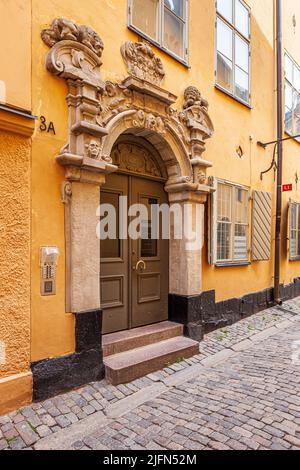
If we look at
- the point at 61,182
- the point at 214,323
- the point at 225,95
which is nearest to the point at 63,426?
the point at 61,182

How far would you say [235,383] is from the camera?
377cm

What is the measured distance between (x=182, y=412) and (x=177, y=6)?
587cm

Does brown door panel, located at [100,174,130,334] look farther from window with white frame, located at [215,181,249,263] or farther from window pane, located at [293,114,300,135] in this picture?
window pane, located at [293,114,300,135]

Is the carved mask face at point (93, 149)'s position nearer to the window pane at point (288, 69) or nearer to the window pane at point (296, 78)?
the window pane at point (288, 69)

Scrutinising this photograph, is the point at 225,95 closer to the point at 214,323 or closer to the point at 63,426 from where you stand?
the point at 214,323

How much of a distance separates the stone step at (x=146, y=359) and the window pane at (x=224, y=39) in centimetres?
545

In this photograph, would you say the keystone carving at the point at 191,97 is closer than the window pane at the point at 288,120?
Yes

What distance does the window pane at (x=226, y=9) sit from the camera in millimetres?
6008

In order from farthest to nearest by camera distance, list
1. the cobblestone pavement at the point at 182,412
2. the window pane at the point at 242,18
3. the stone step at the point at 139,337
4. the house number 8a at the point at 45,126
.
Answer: the window pane at the point at 242,18
the stone step at the point at 139,337
the house number 8a at the point at 45,126
the cobblestone pavement at the point at 182,412

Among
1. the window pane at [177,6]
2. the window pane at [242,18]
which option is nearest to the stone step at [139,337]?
the window pane at [177,6]

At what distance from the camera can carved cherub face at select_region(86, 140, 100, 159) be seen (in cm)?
362

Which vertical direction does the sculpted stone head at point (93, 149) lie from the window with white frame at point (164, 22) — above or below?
below

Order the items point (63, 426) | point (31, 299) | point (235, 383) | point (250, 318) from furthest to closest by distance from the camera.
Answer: point (250, 318)
point (235, 383)
point (31, 299)
point (63, 426)
